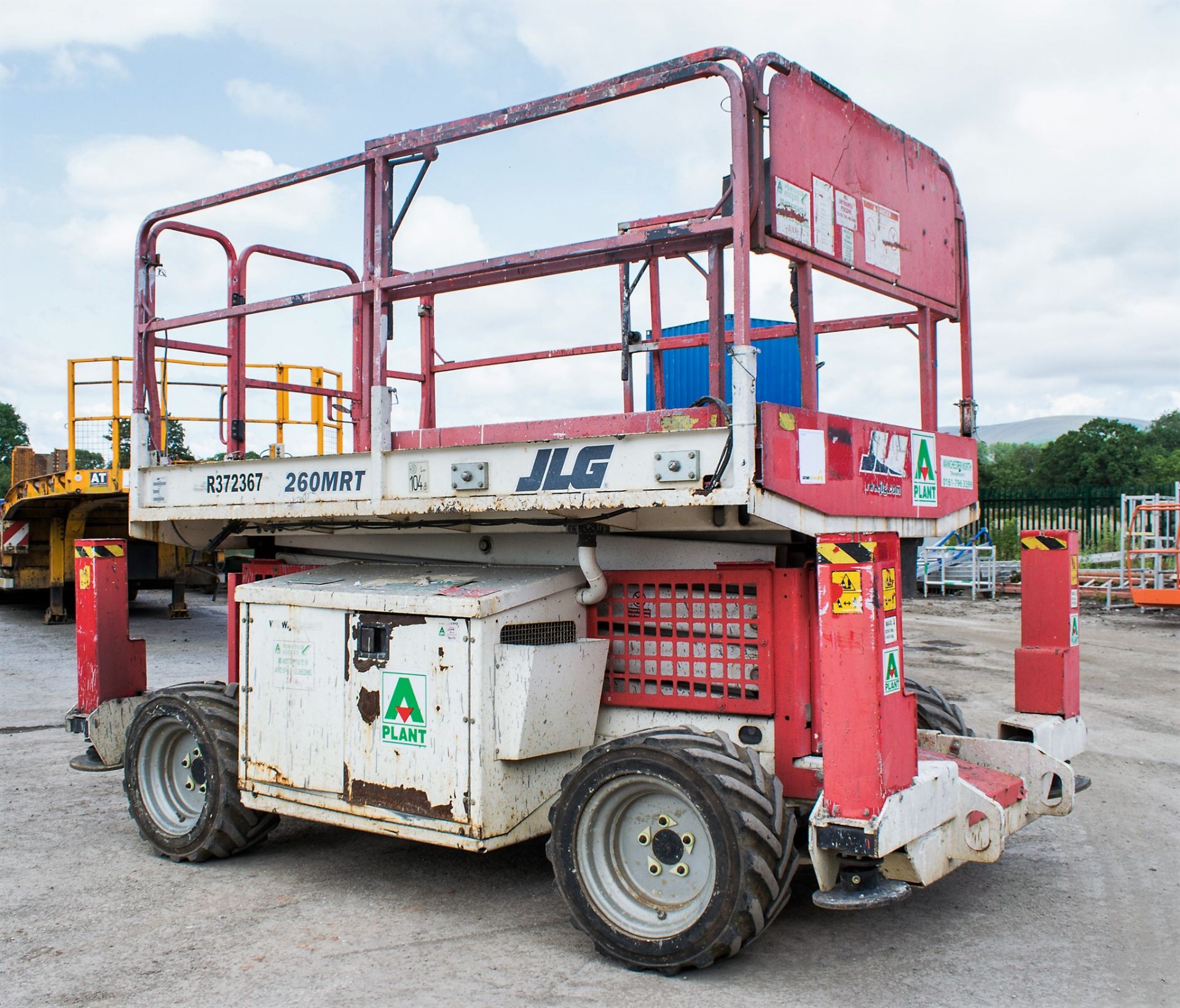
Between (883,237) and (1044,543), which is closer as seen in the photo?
(883,237)

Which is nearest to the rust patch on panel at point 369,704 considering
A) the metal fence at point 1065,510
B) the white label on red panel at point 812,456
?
the white label on red panel at point 812,456

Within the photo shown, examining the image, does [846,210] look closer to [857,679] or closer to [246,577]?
[857,679]

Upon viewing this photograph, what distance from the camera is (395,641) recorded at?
4652mm

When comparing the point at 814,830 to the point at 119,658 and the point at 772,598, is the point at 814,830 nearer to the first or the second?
the point at 772,598

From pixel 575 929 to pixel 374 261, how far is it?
2.99m

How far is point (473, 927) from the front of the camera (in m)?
4.44

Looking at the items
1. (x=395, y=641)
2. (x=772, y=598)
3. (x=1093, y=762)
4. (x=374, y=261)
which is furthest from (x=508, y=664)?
(x=1093, y=762)

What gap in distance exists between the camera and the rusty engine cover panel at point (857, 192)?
4160 millimetres

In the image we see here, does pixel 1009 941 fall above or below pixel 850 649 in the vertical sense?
below

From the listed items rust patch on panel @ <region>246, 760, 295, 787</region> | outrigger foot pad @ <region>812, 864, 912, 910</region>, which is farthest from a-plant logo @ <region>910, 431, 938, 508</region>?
rust patch on panel @ <region>246, 760, 295, 787</region>

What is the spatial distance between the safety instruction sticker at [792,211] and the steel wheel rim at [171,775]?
12.1 feet

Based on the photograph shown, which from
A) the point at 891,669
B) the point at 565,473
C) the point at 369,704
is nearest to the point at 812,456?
the point at 891,669

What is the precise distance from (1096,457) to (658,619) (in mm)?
38152

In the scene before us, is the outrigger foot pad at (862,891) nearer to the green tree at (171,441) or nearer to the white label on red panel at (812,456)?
the white label on red panel at (812,456)
